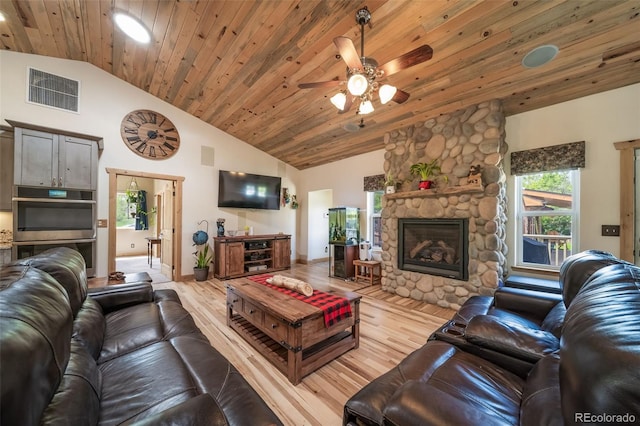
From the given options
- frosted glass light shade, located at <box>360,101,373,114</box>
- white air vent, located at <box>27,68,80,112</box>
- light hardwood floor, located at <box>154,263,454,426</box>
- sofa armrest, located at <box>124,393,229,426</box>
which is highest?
white air vent, located at <box>27,68,80,112</box>

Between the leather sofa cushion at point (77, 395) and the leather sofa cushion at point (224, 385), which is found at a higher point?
the leather sofa cushion at point (77, 395)

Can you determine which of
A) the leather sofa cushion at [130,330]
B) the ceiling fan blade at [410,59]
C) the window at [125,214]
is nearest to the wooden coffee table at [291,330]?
the leather sofa cushion at [130,330]

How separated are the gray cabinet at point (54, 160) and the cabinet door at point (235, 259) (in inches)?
94.6

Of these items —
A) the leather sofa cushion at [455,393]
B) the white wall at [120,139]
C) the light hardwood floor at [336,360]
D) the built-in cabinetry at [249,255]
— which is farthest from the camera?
the built-in cabinetry at [249,255]

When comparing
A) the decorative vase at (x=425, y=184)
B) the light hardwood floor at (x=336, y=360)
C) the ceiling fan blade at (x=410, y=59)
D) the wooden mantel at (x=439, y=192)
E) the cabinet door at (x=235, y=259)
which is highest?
the ceiling fan blade at (x=410, y=59)

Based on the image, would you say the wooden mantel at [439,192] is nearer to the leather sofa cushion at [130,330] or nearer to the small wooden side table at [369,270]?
the small wooden side table at [369,270]

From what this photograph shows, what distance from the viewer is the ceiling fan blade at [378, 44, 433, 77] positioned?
70.6 inches

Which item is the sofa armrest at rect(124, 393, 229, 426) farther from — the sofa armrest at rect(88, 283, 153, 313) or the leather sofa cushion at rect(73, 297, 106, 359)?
the sofa armrest at rect(88, 283, 153, 313)

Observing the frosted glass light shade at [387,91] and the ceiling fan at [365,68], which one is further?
the frosted glass light shade at [387,91]

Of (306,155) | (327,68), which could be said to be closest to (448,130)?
(327,68)

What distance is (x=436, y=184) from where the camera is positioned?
3.69 meters

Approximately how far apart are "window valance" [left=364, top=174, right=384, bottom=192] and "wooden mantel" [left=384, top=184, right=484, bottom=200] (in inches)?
24.1

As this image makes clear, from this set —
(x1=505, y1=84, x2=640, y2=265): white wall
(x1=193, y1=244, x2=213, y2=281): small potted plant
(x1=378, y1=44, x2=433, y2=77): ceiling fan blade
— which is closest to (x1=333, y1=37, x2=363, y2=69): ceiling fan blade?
(x1=378, y1=44, x2=433, y2=77): ceiling fan blade

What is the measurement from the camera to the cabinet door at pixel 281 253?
5750 mm
